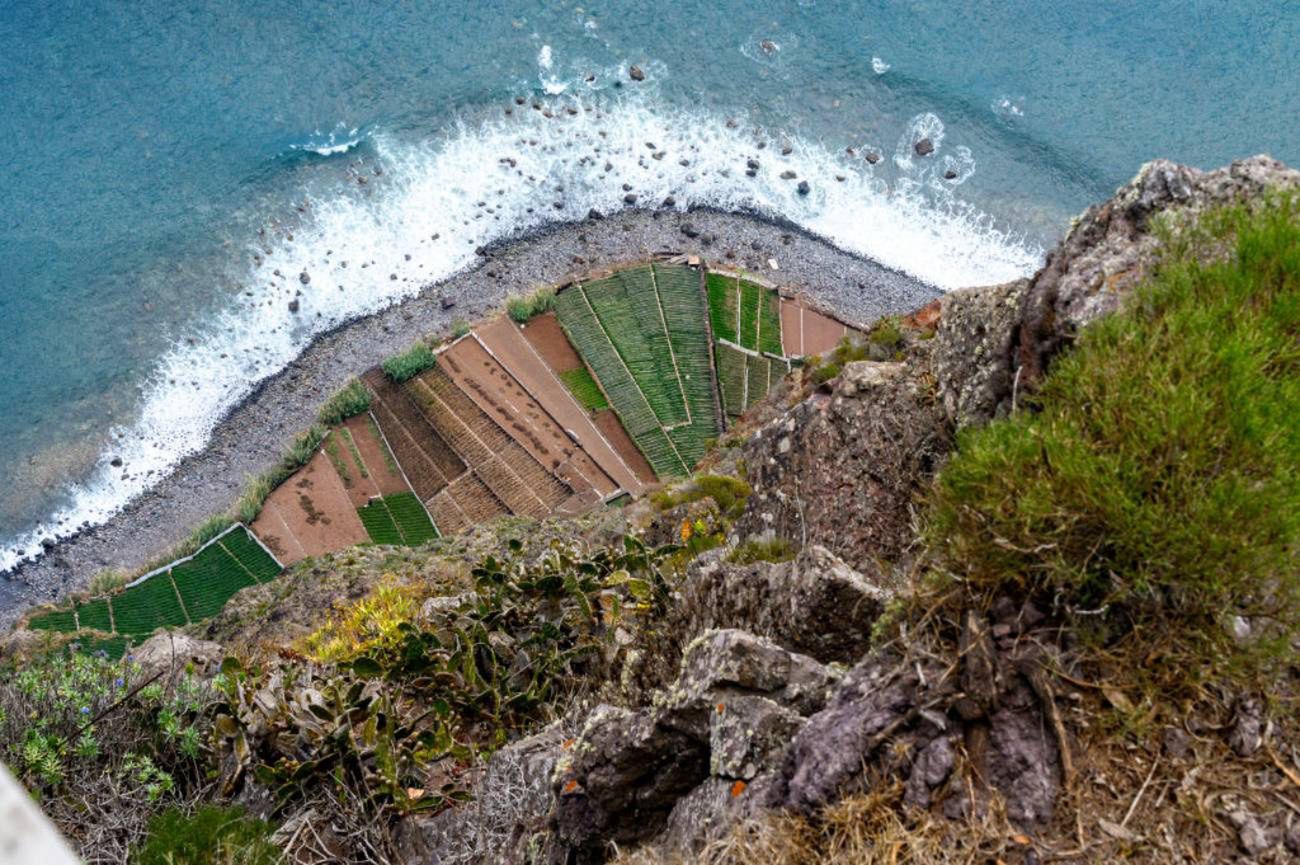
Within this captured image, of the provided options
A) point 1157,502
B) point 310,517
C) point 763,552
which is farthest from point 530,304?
point 1157,502

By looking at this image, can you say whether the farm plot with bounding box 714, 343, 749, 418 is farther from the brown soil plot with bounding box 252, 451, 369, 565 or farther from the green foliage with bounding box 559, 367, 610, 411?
the brown soil plot with bounding box 252, 451, 369, 565

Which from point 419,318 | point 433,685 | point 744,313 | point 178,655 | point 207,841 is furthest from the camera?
point 419,318

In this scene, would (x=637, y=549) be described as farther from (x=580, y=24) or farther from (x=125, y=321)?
(x=580, y=24)

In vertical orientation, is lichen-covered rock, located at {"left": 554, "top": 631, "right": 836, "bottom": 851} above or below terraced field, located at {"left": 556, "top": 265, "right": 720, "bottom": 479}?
above

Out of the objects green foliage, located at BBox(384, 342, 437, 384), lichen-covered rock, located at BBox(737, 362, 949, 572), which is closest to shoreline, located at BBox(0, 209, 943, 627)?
green foliage, located at BBox(384, 342, 437, 384)

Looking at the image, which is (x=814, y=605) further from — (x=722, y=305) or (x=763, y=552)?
(x=722, y=305)
